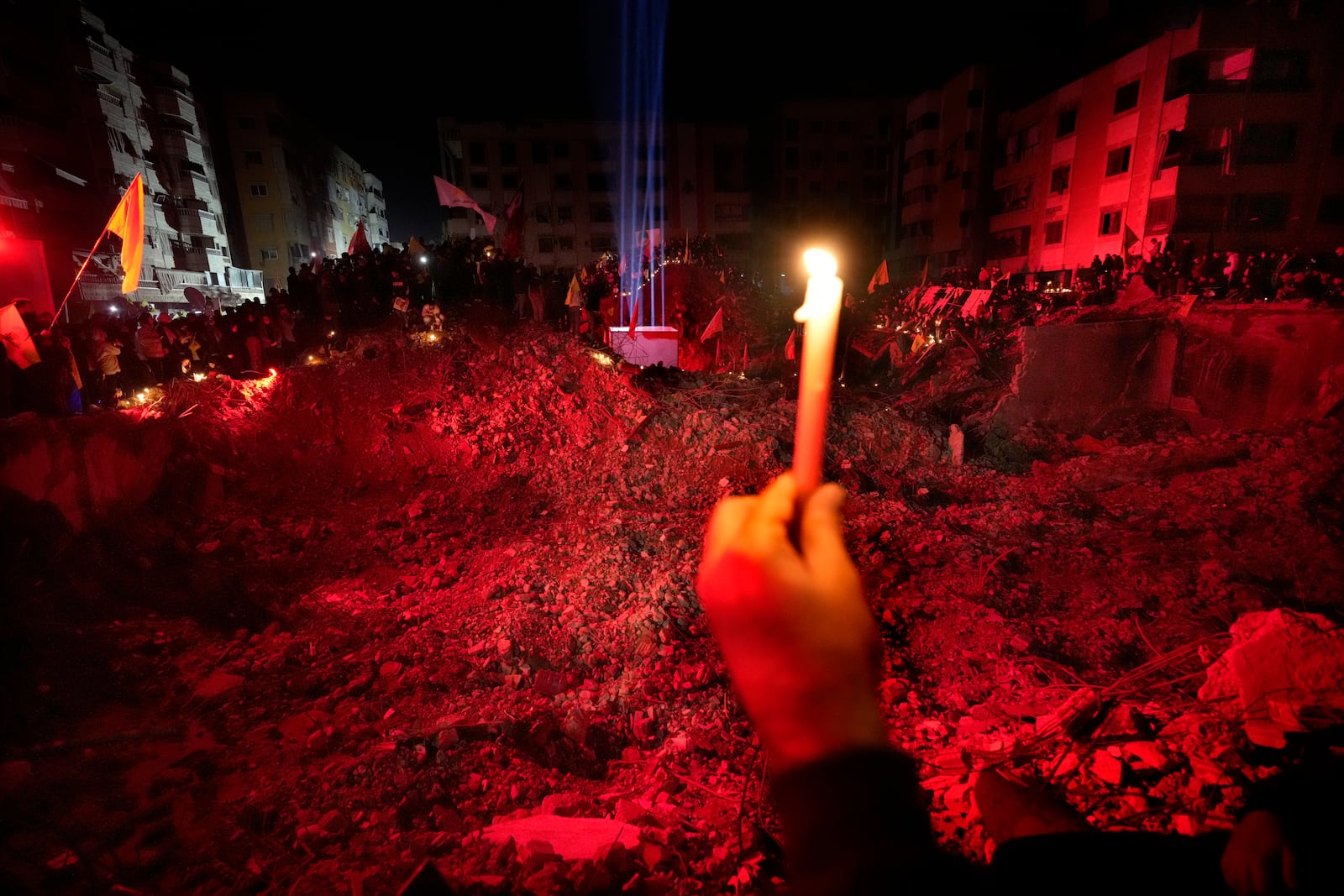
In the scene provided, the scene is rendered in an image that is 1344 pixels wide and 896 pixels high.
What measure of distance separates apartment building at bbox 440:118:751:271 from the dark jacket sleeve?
40449mm

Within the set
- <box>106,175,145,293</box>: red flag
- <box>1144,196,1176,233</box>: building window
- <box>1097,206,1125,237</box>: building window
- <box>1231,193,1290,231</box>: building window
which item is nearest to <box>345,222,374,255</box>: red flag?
<box>106,175,145,293</box>: red flag

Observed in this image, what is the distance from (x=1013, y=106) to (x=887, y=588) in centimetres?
3572

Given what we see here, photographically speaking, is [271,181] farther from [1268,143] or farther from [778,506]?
[1268,143]

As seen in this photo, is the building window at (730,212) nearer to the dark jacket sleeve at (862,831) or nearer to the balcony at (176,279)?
the balcony at (176,279)

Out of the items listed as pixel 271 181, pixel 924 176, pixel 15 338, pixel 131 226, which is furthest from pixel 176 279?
pixel 924 176

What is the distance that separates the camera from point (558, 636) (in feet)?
22.9

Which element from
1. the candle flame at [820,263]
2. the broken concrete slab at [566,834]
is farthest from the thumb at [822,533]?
the broken concrete slab at [566,834]

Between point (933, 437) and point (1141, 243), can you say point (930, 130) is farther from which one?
point (933, 437)

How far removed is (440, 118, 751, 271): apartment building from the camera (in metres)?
39.9

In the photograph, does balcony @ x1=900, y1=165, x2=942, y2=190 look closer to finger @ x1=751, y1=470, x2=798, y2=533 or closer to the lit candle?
the lit candle

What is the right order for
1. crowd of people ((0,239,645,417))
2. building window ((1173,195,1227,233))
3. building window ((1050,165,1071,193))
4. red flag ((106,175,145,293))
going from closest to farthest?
red flag ((106,175,145,293)) < crowd of people ((0,239,645,417)) < building window ((1173,195,1227,233)) < building window ((1050,165,1071,193))

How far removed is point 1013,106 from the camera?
107ft

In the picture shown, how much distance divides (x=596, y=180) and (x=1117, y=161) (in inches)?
1172

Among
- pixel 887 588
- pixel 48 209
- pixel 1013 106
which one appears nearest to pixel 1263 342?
pixel 887 588
